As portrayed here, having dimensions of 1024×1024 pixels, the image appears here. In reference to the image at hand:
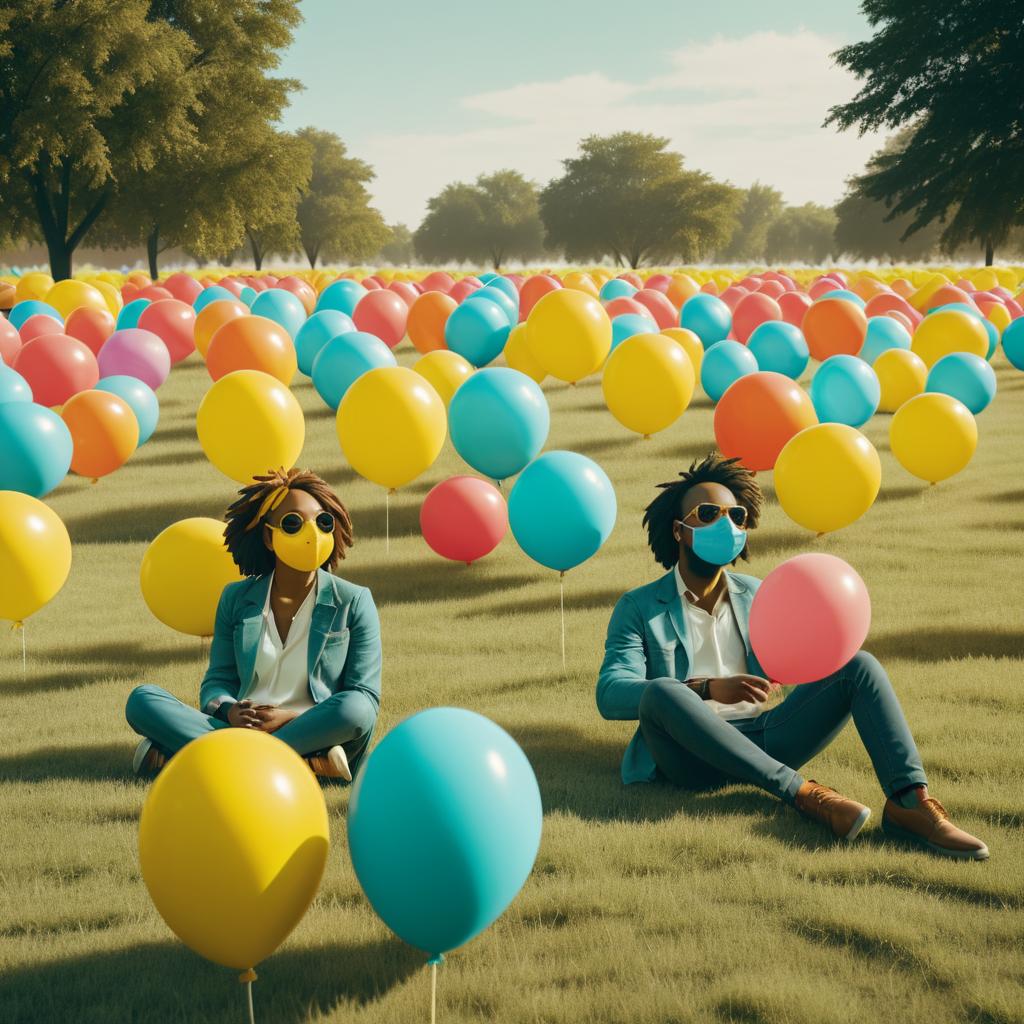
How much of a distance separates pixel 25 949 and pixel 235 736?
121 cm

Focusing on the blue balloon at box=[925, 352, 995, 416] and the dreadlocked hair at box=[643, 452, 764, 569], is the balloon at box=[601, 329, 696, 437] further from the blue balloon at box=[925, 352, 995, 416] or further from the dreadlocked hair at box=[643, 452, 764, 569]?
the dreadlocked hair at box=[643, 452, 764, 569]

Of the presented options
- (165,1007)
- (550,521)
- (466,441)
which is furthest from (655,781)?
(466,441)

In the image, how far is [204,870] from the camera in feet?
10.3

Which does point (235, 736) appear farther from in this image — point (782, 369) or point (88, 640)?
point (782, 369)

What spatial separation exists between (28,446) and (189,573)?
3.49 metres

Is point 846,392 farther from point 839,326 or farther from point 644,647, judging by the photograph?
point 644,647

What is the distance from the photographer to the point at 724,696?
4734 millimetres

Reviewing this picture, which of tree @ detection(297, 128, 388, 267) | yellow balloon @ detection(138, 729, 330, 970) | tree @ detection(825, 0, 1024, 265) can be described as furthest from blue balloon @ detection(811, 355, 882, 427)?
tree @ detection(297, 128, 388, 267)

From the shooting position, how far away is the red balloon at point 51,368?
Answer: 12656 millimetres

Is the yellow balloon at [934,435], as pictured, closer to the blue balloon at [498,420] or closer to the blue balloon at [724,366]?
the blue balloon at [724,366]

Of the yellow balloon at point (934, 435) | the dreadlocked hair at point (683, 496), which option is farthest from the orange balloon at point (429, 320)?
the dreadlocked hair at point (683, 496)

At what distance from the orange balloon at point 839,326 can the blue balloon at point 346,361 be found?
22.3 ft

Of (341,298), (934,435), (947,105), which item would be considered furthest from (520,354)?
(947,105)

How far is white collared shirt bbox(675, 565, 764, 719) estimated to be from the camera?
5.00 m
